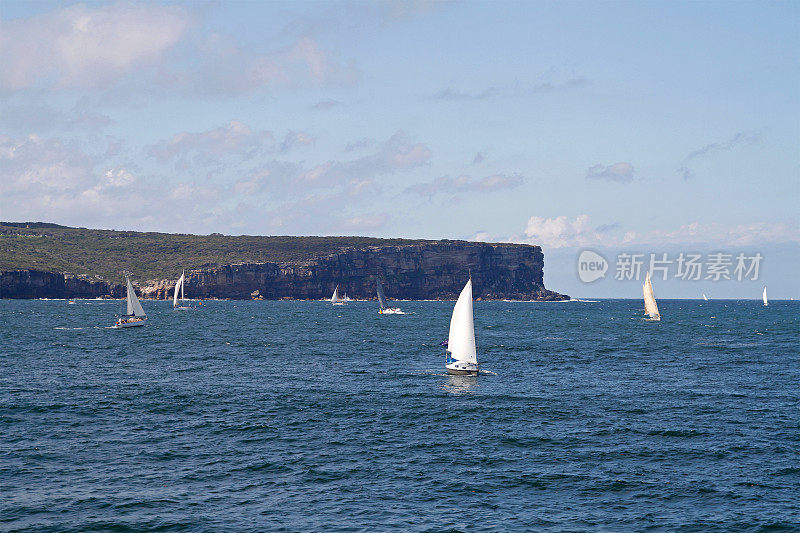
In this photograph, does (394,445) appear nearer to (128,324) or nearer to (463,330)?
(463,330)

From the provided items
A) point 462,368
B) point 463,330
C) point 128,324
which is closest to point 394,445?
point 463,330

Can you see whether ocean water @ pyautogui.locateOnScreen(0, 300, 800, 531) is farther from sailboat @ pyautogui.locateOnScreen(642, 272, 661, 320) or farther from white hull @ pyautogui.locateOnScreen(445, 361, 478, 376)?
sailboat @ pyautogui.locateOnScreen(642, 272, 661, 320)

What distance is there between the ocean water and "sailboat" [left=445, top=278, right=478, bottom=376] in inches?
72.2

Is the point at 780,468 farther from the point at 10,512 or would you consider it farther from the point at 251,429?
the point at 10,512

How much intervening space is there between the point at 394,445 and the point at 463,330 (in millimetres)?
25449

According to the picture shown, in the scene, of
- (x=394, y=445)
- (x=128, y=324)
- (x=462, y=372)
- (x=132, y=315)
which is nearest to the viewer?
(x=394, y=445)

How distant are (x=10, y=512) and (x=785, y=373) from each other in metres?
70.5

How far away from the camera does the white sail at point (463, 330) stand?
63.8 meters

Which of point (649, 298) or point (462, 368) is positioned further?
point (649, 298)

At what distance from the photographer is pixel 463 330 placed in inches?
2569

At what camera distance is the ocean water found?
98.1ft

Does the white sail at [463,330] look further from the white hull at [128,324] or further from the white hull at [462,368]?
the white hull at [128,324]

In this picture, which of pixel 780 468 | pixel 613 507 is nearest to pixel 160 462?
pixel 613 507

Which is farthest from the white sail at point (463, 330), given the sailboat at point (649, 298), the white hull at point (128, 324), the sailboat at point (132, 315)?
the sailboat at point (649, 298)
